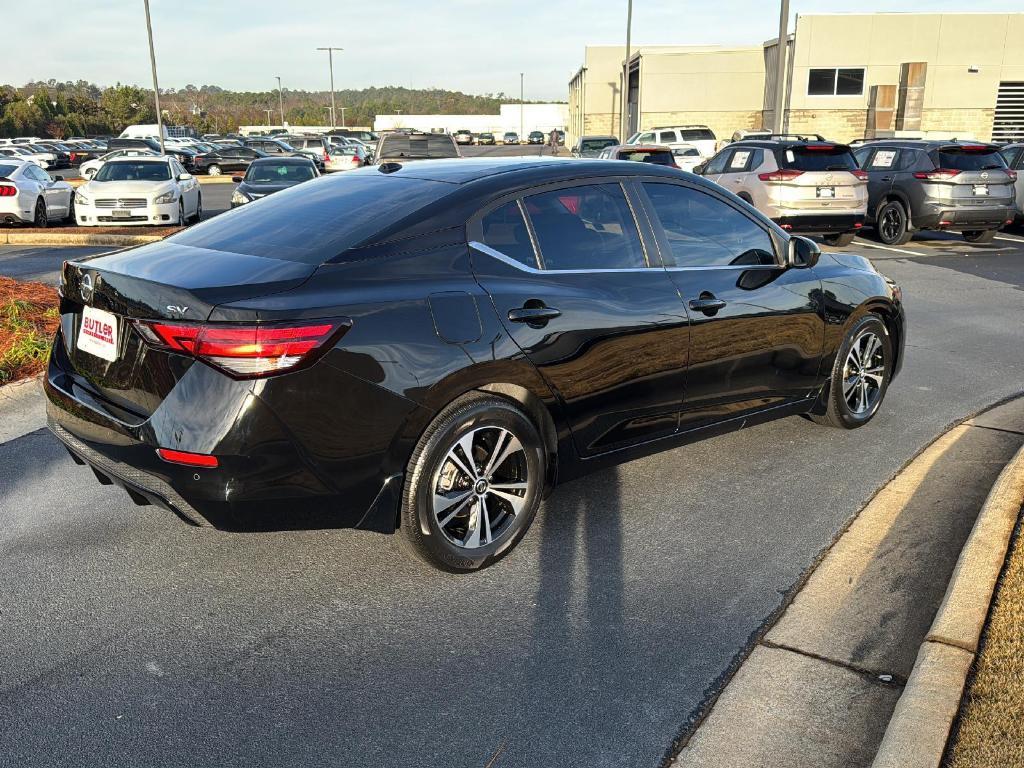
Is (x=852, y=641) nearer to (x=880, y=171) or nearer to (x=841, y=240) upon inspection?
(x=841, y=240)

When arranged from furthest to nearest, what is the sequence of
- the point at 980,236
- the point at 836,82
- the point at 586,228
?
the point at 836,82 → the point at 980,236 → the point at 586,228

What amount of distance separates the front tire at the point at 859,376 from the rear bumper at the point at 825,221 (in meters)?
9.75

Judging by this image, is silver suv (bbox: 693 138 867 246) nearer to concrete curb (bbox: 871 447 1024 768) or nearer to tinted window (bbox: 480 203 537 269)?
concrete curb (bbox: 871 447 1024 768)

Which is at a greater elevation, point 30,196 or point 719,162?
point 719,162

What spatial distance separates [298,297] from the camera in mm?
3373

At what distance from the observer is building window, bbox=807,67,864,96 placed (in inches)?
1807

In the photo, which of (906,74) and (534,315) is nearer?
(534,315)

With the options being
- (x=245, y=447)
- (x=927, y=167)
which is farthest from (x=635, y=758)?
(x=927, y=167)

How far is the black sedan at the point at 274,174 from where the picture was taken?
18.6 meters

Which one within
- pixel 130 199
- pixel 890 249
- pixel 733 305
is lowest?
pixel 890 249

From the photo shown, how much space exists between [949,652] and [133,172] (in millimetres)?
18809

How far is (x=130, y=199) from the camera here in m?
17.7

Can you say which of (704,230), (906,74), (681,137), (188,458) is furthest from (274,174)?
(906,74)

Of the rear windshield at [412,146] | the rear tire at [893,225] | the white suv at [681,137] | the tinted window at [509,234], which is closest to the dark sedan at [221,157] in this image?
the white suv at [681,137]
